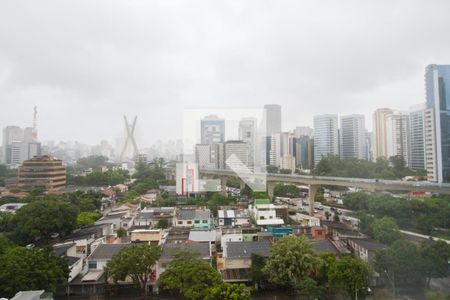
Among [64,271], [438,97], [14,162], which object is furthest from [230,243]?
[14,162]

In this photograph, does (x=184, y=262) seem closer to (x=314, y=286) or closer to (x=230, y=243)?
(x=230, y=243)

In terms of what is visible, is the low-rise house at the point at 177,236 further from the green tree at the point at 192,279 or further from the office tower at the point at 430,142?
the office tower at the point at 430,142

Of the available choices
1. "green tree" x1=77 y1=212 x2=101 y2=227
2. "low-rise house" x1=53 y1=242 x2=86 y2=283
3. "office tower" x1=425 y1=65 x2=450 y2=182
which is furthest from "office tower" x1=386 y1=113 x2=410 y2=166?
"low-rise house" x1=53 y1=242 x2=86 y2=283

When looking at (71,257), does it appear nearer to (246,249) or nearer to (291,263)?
(246,249)

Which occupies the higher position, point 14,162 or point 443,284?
point 14,162

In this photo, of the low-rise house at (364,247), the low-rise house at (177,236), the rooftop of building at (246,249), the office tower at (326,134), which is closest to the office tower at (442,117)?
the low-rise house at (364,247)

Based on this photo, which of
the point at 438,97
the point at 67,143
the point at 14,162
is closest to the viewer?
the point at 438,97

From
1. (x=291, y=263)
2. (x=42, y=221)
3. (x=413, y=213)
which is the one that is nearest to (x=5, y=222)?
(x=42, y=221)
